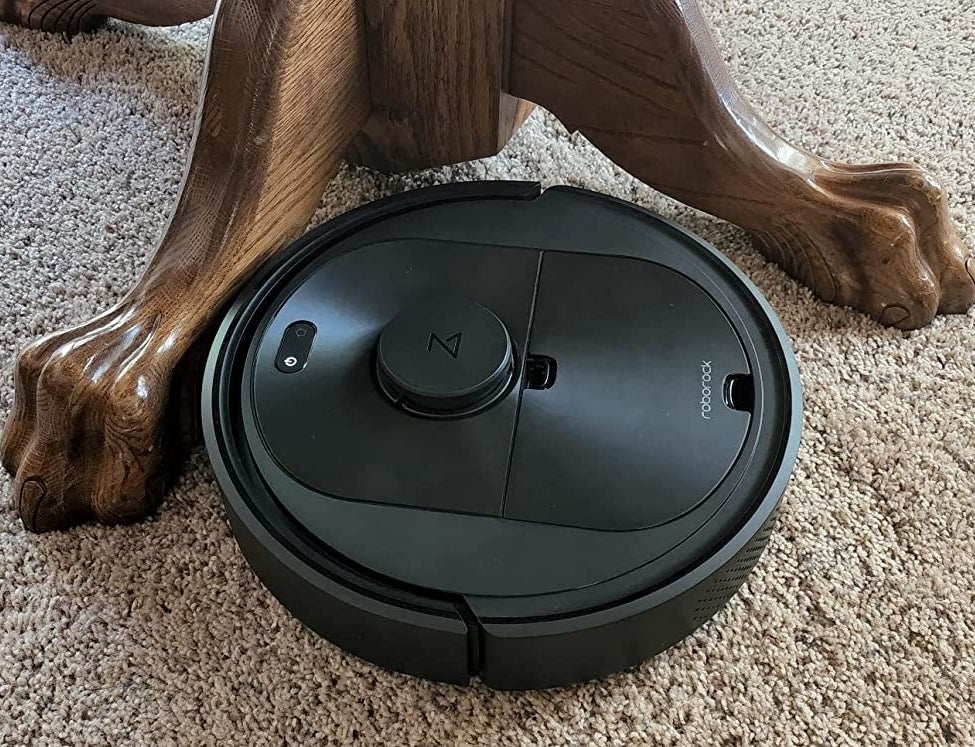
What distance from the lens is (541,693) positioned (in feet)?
2.25

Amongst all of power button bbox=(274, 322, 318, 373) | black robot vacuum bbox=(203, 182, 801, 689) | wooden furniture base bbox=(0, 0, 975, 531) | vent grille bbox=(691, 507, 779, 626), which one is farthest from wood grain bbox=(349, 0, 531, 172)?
vent grille bbox=(691, 507, 779, 626)

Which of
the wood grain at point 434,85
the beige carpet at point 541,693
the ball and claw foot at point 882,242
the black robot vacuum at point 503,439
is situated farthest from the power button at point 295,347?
the ball and claw foot at point 882,242

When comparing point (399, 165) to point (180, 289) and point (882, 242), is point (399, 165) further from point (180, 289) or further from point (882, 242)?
point (882, 242)

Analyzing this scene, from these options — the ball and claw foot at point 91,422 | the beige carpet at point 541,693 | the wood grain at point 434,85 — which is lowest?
the beige carpet at point 541,693

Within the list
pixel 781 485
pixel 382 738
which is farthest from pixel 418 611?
pixel 781 485

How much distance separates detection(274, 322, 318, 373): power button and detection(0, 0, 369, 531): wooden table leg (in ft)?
0.22

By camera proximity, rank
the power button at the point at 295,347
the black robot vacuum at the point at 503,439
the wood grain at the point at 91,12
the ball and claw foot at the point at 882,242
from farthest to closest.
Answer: the wood grain at the point at 91,12 → the ball and claw foot at the point at 882,242 → the power button at the point at 295,347 → the black robot vacuum at the point at 503,439

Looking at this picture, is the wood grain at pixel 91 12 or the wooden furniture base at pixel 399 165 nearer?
the wooden furniture base at pixel 399 165

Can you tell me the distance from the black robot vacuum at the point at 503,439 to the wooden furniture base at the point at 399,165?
55 mm

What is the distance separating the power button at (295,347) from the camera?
734mm

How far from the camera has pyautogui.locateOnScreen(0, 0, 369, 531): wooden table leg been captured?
2.34ft

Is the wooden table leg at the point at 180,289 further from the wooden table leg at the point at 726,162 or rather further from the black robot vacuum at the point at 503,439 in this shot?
the wooden table leg at the point at 726,162

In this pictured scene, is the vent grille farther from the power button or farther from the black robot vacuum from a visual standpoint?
the power button

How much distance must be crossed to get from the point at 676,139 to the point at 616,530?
37 cm
